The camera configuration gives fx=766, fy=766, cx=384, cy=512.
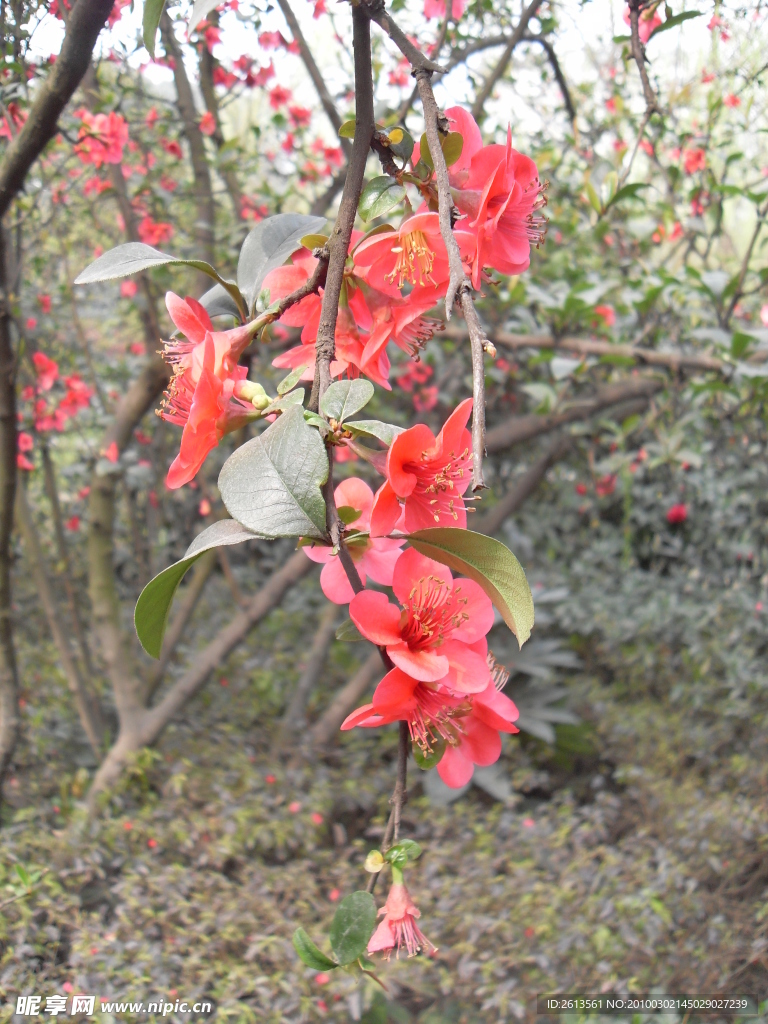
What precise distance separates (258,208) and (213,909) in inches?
67.7

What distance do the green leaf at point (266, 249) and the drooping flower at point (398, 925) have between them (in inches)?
16.8

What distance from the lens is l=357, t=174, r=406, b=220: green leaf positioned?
0.49 metres

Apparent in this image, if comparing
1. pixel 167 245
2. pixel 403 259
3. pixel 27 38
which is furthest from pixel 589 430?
pixel 403 259

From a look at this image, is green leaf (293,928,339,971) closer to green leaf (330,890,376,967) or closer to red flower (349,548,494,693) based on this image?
green leaf (330,890,376,967)

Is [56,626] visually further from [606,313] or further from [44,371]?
[606,313]

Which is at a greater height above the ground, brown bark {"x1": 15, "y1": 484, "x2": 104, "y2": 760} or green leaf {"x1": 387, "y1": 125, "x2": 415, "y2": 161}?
brown bark {"x1": 15, "y1": 484, "x2": 104, "y2": 760}

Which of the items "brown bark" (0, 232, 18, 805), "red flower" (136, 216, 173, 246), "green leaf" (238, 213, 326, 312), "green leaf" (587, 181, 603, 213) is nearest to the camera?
"green leaf" (238, 213, 326, 312)

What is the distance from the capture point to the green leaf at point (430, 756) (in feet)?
1.54

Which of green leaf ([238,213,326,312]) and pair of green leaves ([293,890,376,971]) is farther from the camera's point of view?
green leaf ([238,213,326,312])

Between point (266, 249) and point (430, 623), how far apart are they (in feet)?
1.00

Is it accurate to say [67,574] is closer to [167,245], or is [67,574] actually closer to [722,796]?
[167,245]

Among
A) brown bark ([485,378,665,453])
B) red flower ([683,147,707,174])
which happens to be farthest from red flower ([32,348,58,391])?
red flower ([683,147,707,174])

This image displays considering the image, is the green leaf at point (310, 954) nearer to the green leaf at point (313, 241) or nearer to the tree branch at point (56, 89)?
the green leaf at point (313, 241)

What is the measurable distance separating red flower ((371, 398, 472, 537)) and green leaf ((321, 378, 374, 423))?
29 millimetres
